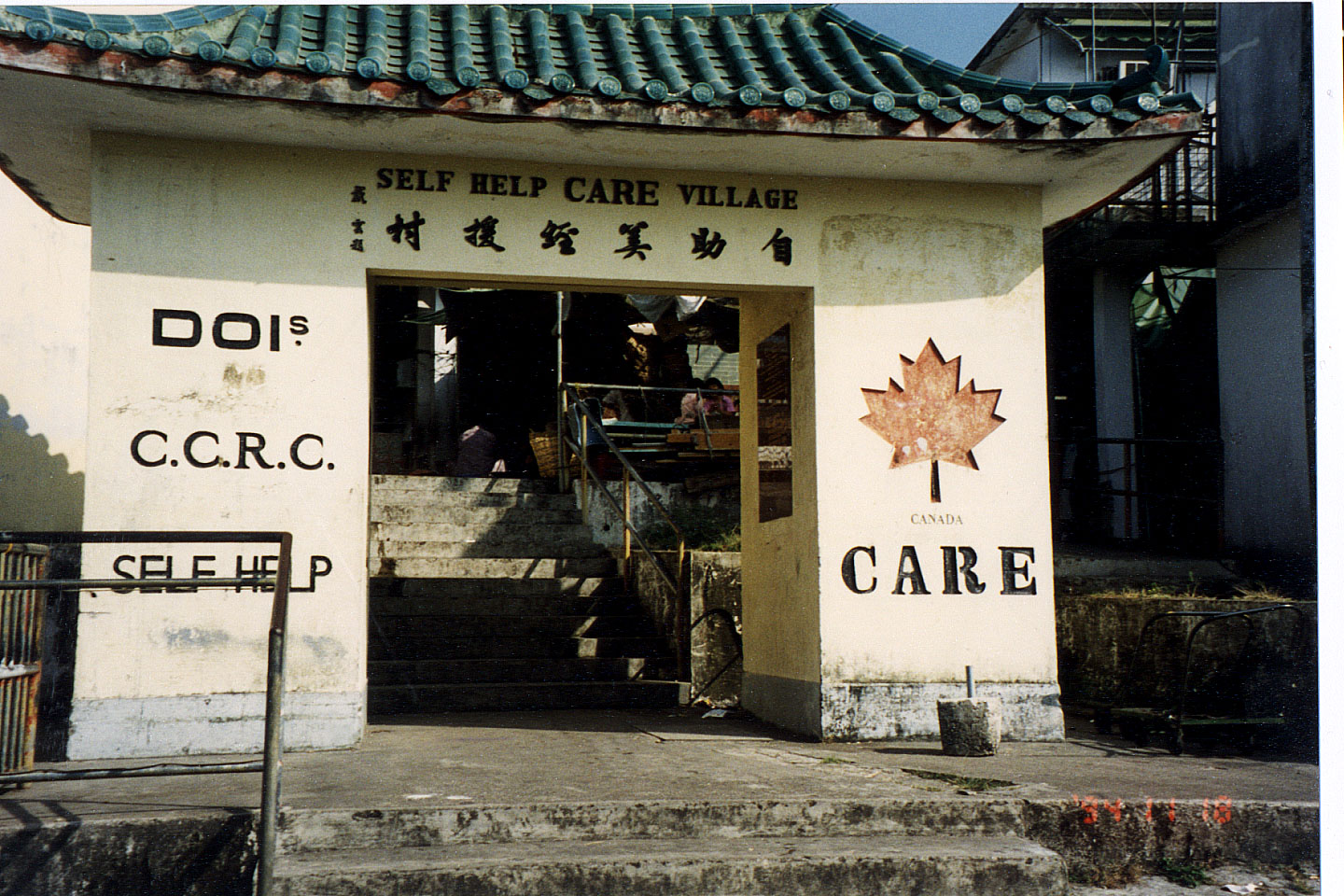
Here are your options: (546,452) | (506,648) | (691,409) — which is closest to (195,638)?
(506,648)

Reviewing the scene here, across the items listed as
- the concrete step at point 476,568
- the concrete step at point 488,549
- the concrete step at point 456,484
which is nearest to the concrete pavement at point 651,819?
the concrete step at point 476,568

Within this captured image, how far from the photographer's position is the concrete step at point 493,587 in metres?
10.6

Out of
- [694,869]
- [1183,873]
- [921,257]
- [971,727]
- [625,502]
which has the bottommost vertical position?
[1183,873]

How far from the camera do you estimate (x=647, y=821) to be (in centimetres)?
498

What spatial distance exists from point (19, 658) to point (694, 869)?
11.0 ft

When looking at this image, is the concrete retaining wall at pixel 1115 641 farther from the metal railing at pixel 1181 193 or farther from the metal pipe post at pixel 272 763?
the metal railing at pixel 1181 193

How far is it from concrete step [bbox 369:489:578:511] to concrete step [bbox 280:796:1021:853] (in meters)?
7.80

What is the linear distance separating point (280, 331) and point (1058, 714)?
5.66 meters

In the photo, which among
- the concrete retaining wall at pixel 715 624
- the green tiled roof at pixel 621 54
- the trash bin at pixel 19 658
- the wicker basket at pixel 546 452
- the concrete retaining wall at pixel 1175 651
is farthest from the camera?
the wicker basket at pixel 546 452

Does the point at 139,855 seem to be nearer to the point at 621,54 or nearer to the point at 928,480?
the point at 928,480

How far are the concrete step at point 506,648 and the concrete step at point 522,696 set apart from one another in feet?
1.51

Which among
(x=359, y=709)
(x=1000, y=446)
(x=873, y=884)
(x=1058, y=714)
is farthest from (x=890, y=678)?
(x=359, y=709)

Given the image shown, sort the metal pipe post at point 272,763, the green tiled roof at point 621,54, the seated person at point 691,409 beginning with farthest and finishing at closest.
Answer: the seated person at point 691,409 → the green tiled roof at point 621,54 → the metal pipe post at point 272,763
